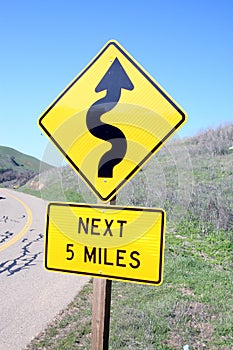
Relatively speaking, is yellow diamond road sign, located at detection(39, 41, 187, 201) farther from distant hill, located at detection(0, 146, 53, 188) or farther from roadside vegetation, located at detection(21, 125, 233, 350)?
distant hill, located at detection(0, 146, 53, 188)

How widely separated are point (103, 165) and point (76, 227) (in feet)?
1.40

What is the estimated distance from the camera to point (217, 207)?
10.1 metres

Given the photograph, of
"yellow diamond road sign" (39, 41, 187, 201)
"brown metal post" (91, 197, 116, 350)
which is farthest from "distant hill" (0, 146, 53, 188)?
"brown metal post" (91, 197, 116, 350)

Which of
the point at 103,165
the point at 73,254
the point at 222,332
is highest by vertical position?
the point at 103,165

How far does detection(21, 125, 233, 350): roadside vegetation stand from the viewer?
255cm

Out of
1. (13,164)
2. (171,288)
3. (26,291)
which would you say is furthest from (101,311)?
(13,164)

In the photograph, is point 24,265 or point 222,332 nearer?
point 222,332

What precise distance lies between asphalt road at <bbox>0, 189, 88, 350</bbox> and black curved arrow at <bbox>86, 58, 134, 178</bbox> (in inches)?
23.4

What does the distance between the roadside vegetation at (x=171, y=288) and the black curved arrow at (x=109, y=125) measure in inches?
10.0

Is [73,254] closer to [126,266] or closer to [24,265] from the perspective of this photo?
[126,266]

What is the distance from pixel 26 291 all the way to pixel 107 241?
15.0 ft

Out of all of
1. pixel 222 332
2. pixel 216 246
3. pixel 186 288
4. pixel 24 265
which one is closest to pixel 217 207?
pixel 216 246

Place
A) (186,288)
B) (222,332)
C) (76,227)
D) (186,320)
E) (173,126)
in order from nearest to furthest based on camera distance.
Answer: (173,126)
(76,227)
(222,332)
(186,320)
(186,288)

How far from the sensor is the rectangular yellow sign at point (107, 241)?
88.6 inches
